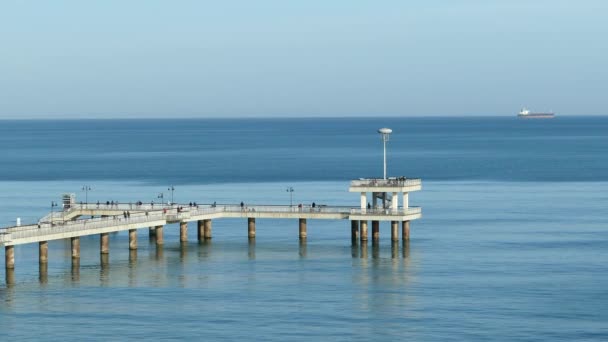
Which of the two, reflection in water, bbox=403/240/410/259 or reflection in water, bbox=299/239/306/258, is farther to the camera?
reflection in water, bbox=299/239/306/258

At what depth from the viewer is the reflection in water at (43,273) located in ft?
290

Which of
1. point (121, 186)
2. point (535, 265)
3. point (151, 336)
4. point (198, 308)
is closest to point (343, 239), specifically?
point (535, 265)

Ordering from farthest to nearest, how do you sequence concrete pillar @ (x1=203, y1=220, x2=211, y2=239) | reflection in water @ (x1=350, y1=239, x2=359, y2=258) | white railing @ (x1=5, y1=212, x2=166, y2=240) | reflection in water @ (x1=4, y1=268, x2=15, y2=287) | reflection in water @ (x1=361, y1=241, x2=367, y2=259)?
concrete pillar @ (x1=203, y1=220, x2=211, y2=239) → reflection in water @ (x1=350, y1=239, x2=359, y2=258) → reflection in water @ (x1=361, y1=241, x2=367, y2=259) → white railing @ (x1=5, y1=212, x2=166, y2=240) → reflection in water @ (x1=4, y1=268, x2=15, y2=287)

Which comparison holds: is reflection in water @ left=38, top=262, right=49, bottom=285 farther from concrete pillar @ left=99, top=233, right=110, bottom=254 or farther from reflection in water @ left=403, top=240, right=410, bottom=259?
reflection in water @ left=403, top=240, right=410, bottom=259

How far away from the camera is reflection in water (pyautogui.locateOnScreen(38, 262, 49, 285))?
88.5 metres

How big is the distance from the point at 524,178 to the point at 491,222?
65.6 m

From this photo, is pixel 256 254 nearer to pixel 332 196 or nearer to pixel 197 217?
pixel 197 217

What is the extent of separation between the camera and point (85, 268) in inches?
3738

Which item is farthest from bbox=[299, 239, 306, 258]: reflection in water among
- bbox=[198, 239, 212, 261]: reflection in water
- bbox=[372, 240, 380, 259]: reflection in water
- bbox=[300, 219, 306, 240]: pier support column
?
bbox=[198, 239, 212, 261]: reflection in water

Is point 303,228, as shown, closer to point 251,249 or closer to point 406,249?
point 251,249

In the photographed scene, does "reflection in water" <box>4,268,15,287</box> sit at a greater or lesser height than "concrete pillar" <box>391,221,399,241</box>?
lesser

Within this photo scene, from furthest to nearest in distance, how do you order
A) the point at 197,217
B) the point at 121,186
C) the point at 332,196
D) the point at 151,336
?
the point at 121,186 < the point at 332,196 < the point at 197,217 < the point at 151,336

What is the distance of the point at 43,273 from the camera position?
90.9 m

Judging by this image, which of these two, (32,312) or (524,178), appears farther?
(524,178)
